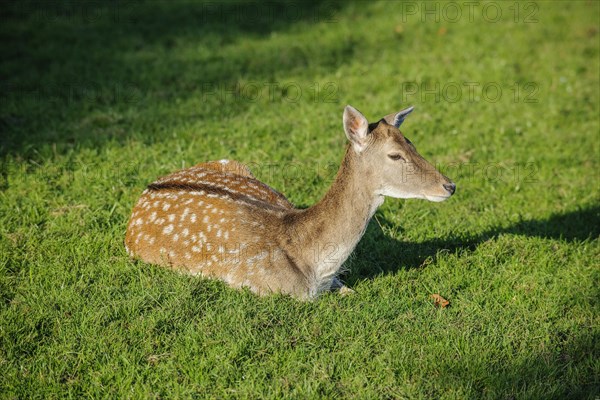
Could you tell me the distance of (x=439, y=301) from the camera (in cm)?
527

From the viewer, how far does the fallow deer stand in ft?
16.8

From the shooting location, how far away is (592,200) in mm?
7281

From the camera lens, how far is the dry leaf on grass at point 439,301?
5230mm

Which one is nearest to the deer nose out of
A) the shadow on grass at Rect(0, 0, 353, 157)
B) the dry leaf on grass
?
the dry leaf on grass

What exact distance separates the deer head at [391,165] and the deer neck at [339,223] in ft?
0.19

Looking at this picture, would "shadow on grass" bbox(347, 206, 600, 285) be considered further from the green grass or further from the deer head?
the deer head

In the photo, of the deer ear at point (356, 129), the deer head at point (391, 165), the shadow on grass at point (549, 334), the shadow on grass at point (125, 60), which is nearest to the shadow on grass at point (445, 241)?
the shadow on grass at point (549, 334)

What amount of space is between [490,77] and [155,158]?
528 centimetres

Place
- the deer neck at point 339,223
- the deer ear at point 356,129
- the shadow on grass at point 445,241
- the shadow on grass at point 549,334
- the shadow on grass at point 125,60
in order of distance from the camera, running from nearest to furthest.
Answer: the shadow on grass at point 549,334
the deer ear at point 356,129
the deer neck at point 339,223
the shadow on grass at point 445,241
the shadow on grass at point 125,60

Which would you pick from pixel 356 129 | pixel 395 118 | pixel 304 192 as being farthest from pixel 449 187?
pixel 304 192

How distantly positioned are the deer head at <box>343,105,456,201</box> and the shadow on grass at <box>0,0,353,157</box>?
3517mm

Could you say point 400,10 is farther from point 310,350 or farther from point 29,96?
point 310,350

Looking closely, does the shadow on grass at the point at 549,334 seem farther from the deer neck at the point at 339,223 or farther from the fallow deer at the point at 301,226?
the fallow deer at the point at 301,226

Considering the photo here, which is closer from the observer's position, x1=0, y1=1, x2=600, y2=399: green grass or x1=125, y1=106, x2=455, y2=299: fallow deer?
x1=0, y1=1, x2=600, y2=399: green grass
